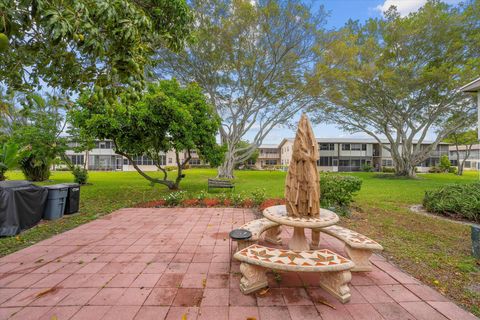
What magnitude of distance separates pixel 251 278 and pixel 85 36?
13.1ft

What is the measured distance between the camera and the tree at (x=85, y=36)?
2.57 m

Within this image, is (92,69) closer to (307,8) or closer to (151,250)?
(151,250)

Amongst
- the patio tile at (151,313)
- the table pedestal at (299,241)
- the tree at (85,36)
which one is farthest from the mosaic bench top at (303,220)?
the tree at (85,36)

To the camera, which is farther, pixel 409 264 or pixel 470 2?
pixel 470 2

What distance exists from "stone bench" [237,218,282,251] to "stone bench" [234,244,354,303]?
2.93 feet

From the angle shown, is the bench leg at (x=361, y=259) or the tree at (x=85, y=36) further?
the bench leg at (x=361, y=259)

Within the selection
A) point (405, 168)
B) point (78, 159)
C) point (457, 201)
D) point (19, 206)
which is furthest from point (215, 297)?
point (78, 159)

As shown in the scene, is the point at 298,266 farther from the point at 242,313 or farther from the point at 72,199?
the point at 72,199

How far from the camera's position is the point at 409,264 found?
4.03 m

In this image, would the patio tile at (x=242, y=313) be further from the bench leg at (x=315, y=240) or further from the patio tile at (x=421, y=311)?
the bench leg at (x=315, y=240)

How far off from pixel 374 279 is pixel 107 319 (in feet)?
12.6

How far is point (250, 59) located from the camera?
1884cm

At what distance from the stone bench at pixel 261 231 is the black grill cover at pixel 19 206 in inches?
235

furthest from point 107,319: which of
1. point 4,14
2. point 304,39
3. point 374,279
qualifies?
point 304,39
